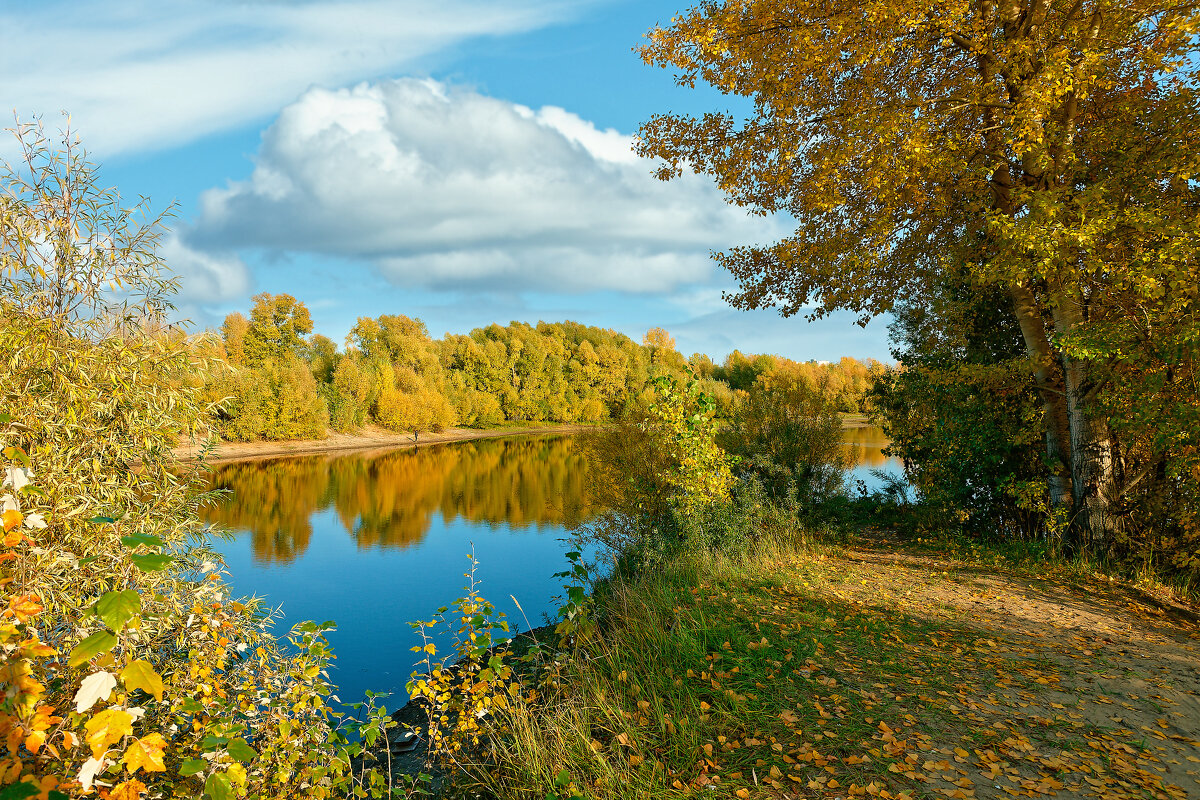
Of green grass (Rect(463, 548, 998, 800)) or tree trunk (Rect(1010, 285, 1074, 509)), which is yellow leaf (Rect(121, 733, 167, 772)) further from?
tree trunk (Rect(1010, 285, 1074, 509))

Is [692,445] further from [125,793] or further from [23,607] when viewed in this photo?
[23,607]

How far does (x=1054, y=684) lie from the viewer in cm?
525

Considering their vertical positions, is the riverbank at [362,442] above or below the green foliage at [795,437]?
below

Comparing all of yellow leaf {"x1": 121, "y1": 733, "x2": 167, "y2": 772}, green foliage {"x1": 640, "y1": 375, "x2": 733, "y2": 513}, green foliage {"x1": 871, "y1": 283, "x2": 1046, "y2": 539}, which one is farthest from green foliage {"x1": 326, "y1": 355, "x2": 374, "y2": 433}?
yellow leaf {"x1": 121, "y1": 733, "x2": 167, "y2": 772}

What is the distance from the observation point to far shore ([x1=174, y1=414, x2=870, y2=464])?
44.8 m

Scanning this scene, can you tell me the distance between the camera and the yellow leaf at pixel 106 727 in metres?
1.89

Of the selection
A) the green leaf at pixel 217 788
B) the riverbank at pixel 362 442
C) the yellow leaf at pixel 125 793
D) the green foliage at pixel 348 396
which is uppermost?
the green foliage at pixel 348 396

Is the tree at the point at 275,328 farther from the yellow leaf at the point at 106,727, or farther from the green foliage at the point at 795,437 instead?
the yellow leaf at the point at 106,727

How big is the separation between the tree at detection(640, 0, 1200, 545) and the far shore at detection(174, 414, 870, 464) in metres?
26.6

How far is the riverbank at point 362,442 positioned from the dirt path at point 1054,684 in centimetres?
2875

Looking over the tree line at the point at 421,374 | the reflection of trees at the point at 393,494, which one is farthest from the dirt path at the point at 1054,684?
the tree line at the point at 421,374

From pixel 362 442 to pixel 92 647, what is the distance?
56.5m

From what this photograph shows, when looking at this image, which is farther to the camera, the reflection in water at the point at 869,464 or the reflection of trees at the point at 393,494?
the reflection of trees at the point at 393,494

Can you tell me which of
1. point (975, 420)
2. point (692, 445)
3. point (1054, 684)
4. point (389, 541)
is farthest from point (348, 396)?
point (1054, 684)
